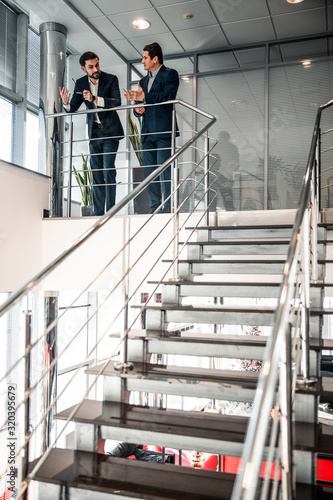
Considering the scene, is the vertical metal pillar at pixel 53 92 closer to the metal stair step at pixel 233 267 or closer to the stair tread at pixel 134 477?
the metal stair step at pixel 233 267

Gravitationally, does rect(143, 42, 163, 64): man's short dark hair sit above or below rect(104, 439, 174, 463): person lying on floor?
above

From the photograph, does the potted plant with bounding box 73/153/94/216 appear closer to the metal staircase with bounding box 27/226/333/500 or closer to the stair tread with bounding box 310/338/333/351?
the metal staircase with bounding box 27/226/333/500

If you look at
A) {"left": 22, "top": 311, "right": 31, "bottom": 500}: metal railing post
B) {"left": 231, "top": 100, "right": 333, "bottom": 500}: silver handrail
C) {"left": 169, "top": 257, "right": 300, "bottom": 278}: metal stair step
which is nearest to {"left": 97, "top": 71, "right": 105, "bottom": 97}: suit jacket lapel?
{"left": 169, "top": 257, "right": 300, "bottom": 278}: metal stair step

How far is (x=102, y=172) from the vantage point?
4551 millimetres

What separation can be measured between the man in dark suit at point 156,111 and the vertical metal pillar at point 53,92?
0.94 metres

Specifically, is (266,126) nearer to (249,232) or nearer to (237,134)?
(237,134)

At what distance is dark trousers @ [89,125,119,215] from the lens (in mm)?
4383

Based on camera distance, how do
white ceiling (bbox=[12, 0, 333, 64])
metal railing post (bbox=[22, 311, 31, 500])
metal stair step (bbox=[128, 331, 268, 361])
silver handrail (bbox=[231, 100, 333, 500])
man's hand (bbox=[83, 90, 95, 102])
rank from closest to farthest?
silver handrail (bbox=[231, 100, 333, 500]) → metal railing post (bbox=[22, 311, 31, 500]) → metal stair step (bbox=[128, 331, 268, 361]) → man's hand (bbox=[83, 90, 95, 102]) → white ceiling (bbox=[12, 0, 333, 64])

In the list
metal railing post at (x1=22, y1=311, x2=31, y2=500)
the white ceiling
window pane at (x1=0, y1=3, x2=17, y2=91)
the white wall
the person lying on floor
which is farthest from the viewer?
the person lying on floor

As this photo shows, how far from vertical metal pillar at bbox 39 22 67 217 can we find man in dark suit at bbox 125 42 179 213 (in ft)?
3.07

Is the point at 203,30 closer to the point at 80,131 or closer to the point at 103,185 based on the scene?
the point at 80,131

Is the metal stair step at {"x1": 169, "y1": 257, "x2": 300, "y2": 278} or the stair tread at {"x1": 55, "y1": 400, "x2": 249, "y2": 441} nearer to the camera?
the stair tread at {"x1": 55, "y1": 400, "x2": 249, "y2": 441}

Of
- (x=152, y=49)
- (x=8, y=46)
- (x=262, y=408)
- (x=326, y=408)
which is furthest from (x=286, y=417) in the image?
(x=8, y=46)

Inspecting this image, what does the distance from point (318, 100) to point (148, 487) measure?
5387mm
